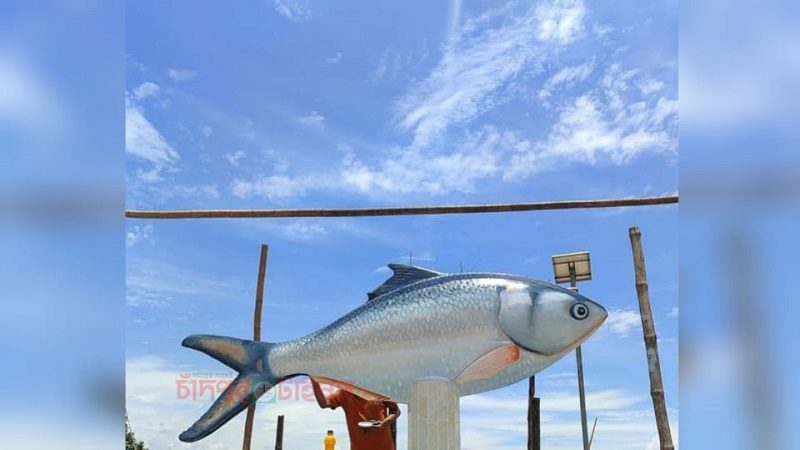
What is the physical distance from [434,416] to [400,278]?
0.70m

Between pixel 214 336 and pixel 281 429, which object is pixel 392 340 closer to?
pixel 214 336

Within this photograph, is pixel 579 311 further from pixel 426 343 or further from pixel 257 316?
pixel 257 316

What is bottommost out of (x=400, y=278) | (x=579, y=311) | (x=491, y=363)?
(x=491, y=363)

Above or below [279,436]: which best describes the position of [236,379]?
above

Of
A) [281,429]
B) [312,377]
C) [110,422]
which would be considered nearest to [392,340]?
[312,377]

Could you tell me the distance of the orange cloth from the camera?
3676mm

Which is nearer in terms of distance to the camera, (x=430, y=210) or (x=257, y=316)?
(x=430, y=210)

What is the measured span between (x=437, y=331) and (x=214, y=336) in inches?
43.2

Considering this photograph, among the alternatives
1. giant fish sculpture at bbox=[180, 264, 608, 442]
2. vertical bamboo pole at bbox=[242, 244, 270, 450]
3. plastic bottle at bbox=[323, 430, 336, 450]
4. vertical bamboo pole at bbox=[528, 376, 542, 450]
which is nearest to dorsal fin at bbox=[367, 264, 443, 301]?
giant fish sculpture at bbox=[180, 264, 608, 442]

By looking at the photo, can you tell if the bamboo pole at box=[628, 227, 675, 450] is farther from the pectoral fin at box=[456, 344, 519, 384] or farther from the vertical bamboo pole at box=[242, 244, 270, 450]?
the vertical bamboo pole at box=[242, 244, 270, 450]

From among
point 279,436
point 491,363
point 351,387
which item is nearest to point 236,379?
point 351,387

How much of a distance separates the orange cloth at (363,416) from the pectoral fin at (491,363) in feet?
2.42

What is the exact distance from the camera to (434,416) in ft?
10.1

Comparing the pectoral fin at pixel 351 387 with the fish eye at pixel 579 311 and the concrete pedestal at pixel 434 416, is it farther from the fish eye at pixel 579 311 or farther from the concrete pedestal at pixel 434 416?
the fish eye at pixel 579 311
